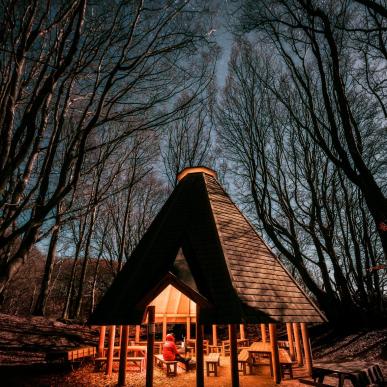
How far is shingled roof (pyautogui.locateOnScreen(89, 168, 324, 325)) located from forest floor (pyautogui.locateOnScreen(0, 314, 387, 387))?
1908 mm

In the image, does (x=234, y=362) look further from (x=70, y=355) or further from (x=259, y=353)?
(x=70, y=355)

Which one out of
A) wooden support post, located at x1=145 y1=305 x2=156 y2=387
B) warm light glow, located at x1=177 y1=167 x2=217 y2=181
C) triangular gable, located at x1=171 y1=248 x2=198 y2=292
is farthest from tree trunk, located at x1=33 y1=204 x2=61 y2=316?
wooden support post, located at x1=145 y1=305 x2=156 y2=387

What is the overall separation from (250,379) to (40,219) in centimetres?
746

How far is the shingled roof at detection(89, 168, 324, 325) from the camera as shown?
23.0 feet

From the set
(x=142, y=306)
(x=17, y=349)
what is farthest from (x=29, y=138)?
(x=17, y=349)

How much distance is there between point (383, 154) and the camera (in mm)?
14492

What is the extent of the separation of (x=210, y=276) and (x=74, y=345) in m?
8.66

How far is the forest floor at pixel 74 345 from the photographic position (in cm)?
780

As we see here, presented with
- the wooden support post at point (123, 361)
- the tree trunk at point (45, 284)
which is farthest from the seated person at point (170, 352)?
the tree trunk at point (45, 284)

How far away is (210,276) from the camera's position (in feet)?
25.8

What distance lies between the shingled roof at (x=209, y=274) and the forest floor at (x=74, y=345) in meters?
1.91

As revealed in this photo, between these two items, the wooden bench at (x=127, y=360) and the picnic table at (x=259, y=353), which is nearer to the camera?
the picnic table at (x=259, y=353)

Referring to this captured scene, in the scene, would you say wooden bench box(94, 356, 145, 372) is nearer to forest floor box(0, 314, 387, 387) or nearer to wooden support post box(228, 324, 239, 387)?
forest floor box(0, 314, 387, 387)

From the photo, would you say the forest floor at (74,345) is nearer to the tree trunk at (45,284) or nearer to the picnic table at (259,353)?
the picnic table at (259,353)
